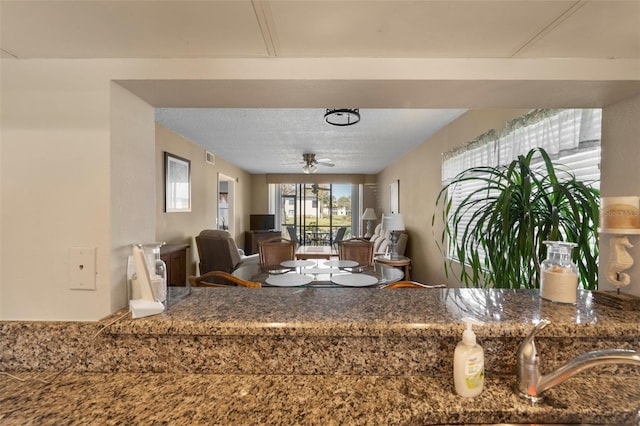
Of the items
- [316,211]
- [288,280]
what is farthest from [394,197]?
[288,280]

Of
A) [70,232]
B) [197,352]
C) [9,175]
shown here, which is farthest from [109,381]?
[9,175]

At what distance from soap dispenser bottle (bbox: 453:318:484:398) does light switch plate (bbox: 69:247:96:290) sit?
1.15 meters

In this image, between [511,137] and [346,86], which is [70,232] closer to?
[346,86]

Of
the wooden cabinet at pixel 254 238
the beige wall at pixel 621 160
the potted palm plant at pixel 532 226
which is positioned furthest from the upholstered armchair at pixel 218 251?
the beige wall at pixel 621 160

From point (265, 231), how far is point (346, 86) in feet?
20.9

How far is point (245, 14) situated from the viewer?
705mm

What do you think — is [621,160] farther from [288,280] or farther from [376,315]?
[288,280]

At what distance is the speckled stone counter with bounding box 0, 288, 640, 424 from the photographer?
2.31ft

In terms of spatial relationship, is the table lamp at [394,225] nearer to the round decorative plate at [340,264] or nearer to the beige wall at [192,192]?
the round decorative plate at [340,264]

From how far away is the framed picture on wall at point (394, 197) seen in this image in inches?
208

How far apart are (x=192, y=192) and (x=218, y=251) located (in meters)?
1.28

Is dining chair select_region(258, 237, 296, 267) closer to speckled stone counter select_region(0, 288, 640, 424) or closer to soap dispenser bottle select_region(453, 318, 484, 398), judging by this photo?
speckled stone counter select_region(0, 288, 640, 424)

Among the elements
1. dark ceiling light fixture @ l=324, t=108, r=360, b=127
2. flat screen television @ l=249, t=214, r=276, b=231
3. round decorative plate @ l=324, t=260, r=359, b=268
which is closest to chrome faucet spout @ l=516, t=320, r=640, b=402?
round decorative plate @ l=324, t=260, r=359, b=268

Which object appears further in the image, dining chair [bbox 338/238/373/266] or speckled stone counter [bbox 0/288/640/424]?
dining chair [bbox 338/238/373/266]
